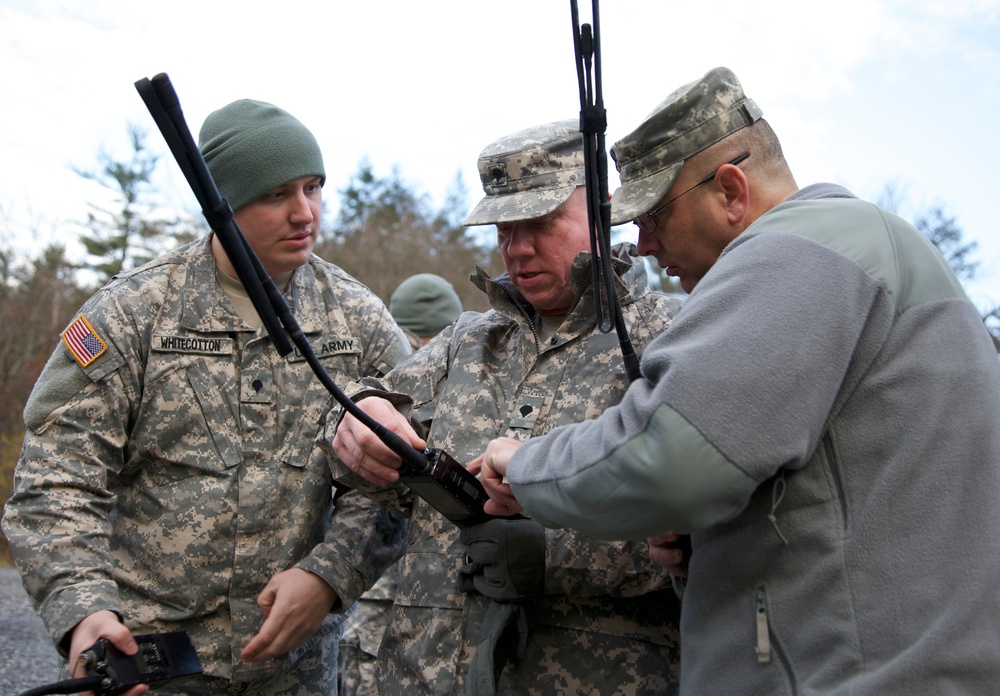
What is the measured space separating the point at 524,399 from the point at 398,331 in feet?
2.93

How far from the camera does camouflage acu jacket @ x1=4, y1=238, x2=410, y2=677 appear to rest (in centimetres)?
293

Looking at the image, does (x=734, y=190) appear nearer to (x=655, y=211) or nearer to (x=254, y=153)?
(x=655, y=211)

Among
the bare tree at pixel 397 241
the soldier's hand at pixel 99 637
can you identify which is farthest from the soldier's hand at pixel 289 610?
the bare tree at pixel 397 241

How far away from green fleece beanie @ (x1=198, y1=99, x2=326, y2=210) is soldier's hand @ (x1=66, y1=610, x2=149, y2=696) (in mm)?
1327

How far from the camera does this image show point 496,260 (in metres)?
29.1

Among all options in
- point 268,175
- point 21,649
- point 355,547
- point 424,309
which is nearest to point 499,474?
point 355,547

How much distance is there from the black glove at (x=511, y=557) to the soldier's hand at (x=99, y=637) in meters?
0.96

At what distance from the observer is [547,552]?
103 inches

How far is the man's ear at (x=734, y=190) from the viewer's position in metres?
2.22

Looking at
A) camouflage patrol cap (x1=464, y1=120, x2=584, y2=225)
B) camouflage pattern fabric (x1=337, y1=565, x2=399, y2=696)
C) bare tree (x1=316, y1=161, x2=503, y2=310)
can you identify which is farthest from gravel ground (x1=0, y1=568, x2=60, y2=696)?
bare tree (x1=316, y1=161, x2=503, y2=310)

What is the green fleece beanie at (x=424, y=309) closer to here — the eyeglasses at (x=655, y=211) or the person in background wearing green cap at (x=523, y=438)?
the person in background wearing green cap at (x=523, y=438)

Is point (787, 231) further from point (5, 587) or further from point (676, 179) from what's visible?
point (5, 587)

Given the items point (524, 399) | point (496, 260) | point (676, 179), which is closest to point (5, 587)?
point (524, 399)

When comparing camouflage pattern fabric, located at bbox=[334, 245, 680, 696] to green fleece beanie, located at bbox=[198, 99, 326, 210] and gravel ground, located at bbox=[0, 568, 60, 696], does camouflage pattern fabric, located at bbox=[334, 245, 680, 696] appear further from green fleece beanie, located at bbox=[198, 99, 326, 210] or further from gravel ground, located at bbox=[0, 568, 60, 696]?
gravel ground, located at bbox=[0, 568, 60, 696]
